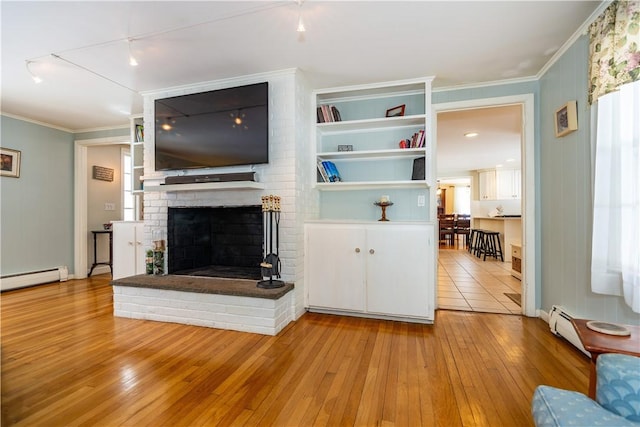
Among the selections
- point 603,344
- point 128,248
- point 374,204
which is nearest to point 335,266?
point 374,204

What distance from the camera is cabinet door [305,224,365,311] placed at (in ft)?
8.95

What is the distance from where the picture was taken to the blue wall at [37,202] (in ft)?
12.5

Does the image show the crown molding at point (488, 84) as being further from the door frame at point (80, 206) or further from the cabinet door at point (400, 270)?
the door frame at point (80, 206)

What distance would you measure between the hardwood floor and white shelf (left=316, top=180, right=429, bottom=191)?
1333mm

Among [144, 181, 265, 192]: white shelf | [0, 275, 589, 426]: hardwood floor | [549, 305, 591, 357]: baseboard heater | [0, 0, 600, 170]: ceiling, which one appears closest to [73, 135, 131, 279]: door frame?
[0, 0, 600, 170]: ceiling

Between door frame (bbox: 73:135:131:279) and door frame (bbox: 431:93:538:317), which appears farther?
door frame (bbox: 73:135:131:279)

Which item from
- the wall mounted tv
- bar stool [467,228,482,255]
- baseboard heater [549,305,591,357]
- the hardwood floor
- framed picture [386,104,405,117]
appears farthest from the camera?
bar stool [467,228,482,255]

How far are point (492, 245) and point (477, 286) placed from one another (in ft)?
10.1

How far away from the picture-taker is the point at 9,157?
3.82 m

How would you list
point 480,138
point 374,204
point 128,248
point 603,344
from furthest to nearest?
point 480,138 → point 128,248 → point 374,204 → point 603,344

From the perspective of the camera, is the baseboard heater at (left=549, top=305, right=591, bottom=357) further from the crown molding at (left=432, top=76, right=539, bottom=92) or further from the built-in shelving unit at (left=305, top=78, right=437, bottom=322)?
the crown molding at (left=432, top=76, right=539, bottom=92)

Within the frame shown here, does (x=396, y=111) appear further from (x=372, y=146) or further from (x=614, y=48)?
(x=614, y=48)

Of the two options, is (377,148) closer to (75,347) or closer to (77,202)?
(75,347)

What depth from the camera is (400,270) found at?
263 centimetres
